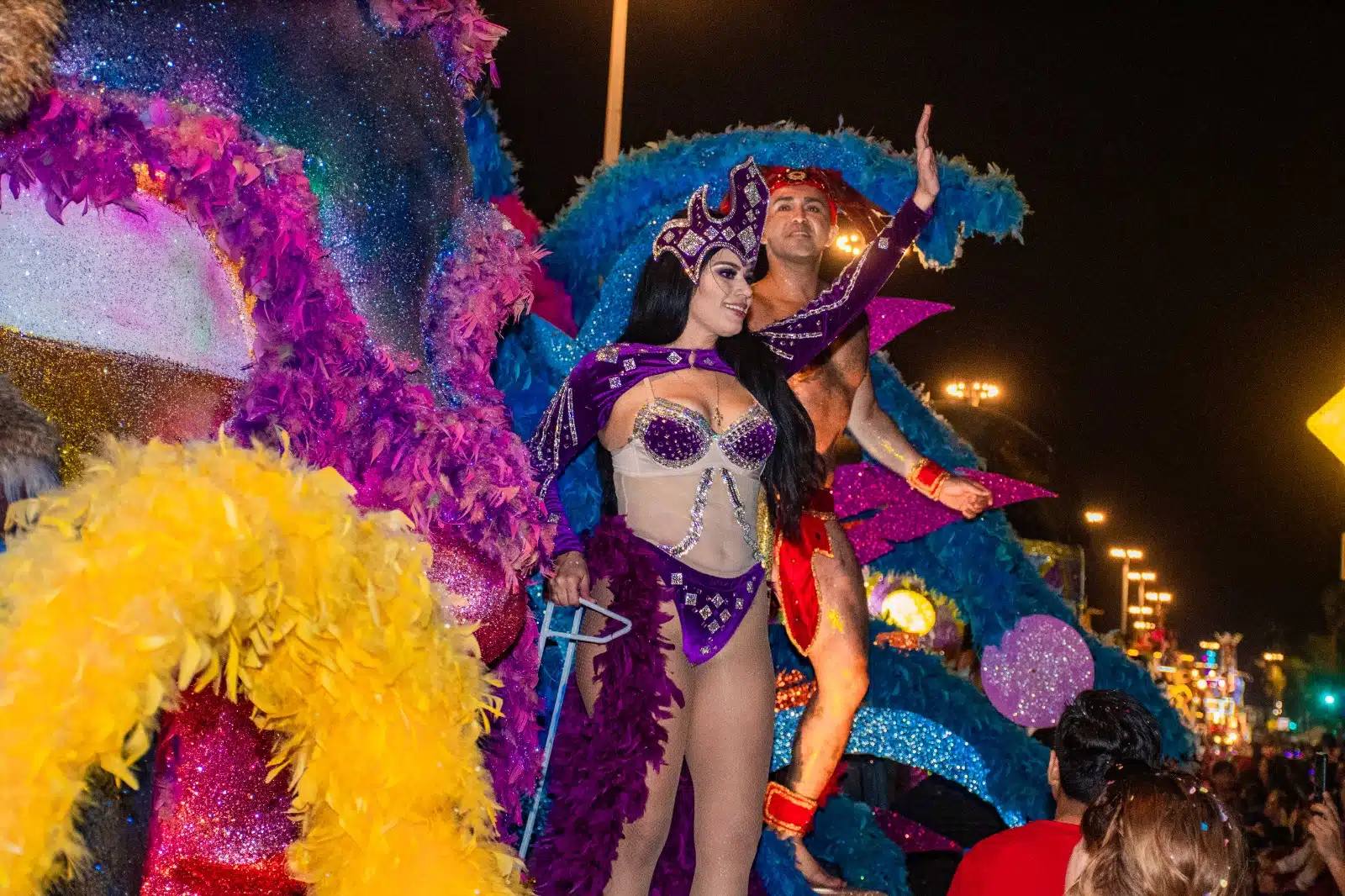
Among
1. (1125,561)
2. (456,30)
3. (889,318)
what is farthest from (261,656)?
(1125,561)

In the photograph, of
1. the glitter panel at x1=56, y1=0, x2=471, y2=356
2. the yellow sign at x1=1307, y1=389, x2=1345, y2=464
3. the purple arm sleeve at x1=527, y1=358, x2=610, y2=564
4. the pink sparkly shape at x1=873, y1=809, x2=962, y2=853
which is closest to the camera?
the glitter panel at x1=56, y1=0, x2=471, y2=356

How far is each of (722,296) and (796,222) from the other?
40.0 inches

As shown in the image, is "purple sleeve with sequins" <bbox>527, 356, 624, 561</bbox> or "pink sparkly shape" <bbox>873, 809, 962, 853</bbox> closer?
"purple sleeve with sequins" <bbox>527, 356, 624, 561</bbox>

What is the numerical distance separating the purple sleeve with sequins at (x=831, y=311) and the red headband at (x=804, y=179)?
0.65m

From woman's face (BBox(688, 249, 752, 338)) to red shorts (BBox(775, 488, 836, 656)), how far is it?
0.88 m

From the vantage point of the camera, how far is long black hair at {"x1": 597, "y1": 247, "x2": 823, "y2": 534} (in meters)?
3.16

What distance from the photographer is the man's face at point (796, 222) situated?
404 cm

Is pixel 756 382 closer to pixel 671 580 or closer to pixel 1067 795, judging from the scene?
pixel 671 580

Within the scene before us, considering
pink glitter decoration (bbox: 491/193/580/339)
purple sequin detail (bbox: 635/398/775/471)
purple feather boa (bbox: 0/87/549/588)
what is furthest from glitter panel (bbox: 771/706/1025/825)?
purple feather boa (bbox: 0/87/549/588)

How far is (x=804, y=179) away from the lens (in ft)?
13.3

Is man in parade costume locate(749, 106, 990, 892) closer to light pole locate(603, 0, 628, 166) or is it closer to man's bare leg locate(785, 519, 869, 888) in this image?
man's bare leg locate(785, 519, 869, 888)

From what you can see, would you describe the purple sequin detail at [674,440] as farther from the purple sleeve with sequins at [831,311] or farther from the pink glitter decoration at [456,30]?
the pink glitter decoration at [456,30]

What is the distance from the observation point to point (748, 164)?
3.23 metres

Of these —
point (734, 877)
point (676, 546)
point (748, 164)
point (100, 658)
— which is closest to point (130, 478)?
point (100, 658)
